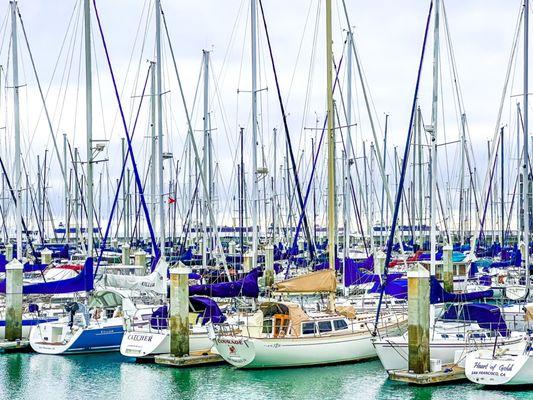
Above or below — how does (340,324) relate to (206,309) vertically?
below

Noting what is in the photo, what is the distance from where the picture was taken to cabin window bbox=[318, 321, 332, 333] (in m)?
32.6

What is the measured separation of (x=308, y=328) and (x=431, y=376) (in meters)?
5.47

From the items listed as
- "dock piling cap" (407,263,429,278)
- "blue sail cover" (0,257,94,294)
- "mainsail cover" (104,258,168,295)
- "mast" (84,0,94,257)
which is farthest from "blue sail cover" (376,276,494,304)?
"mast" (84,0,94,257)

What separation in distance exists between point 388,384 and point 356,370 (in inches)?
108

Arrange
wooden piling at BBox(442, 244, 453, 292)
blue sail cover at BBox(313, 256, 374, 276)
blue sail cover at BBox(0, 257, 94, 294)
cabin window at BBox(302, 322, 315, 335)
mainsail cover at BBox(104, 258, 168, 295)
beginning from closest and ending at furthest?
1. cabin window at BBox(302, 322, 315, 335)
2. blue sail cover at BBox(0, 257, 94, 294)
3. mainsail cover at BBox(104, 258, 168, 295)
4. blue sail cover at BBox(313, 256, 374, 276)
5. wooden piling at BBox(442, 244, 453, 292)

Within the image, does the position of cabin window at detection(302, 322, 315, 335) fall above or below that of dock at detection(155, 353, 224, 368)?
above

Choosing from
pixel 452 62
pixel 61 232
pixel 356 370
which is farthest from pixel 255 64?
pixel 61 232

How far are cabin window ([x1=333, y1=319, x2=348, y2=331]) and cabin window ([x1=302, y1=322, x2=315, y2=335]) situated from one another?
0.93 metres

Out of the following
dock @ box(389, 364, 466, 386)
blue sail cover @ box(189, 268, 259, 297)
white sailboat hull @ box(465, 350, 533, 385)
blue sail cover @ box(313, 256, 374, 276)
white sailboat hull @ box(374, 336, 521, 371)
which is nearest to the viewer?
white sailboat hull @ box(465, 350, 533, 385)

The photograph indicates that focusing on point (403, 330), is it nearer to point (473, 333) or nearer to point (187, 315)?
point (473, 333)

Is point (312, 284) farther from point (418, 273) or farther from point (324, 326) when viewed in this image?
point (418, 273)

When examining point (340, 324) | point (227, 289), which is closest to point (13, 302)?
point (227, 289)

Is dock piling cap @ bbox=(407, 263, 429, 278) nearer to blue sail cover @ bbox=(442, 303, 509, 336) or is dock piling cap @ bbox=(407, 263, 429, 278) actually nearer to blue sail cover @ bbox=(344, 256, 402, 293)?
blue sail cover @ bbox=(442, 303, 509, 336)

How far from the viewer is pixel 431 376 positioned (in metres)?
28.3
